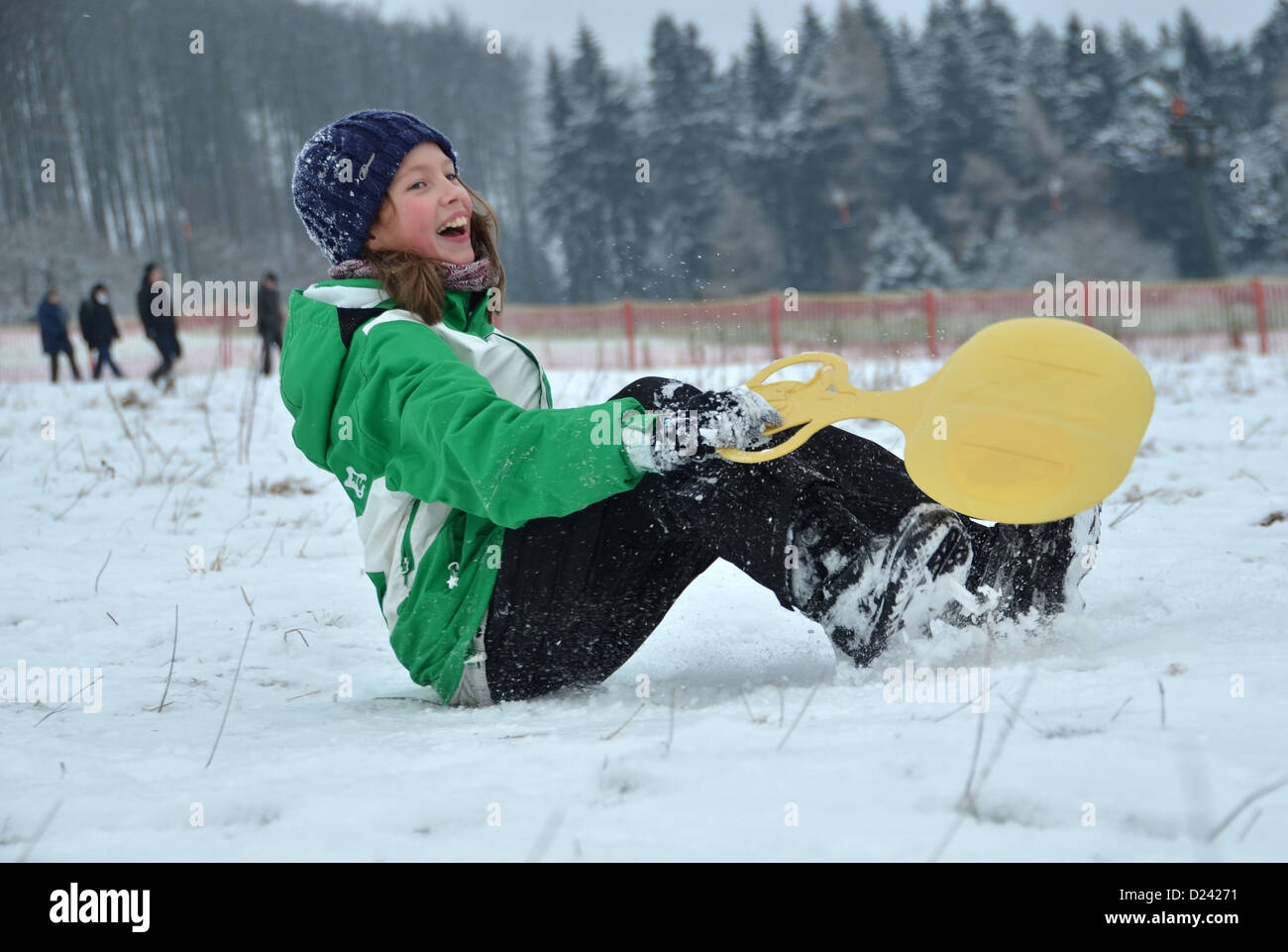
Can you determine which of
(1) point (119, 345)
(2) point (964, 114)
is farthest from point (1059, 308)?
(2) point (964, 114)

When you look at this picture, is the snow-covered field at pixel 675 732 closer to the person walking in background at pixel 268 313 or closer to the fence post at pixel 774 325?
the person walking in background at pixel 268 313

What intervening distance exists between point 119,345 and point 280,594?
63.9 ft

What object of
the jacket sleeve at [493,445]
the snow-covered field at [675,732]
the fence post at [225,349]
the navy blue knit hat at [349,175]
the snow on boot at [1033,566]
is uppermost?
the navy blue knit hat at [349,175]

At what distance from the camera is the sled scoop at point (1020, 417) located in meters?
1.62

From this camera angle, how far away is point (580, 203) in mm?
29266

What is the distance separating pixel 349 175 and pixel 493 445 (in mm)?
794

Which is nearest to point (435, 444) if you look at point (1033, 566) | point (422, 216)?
point (422, 216)

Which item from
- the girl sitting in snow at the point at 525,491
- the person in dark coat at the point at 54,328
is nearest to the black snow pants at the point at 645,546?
the girl sitting in snow at the point at 525,491

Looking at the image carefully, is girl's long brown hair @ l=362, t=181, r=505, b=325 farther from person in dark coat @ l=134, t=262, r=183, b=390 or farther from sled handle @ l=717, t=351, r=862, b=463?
person in dark coat @ l=134, t=262, r=183, b=390

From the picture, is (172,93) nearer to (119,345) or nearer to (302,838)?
(119,345)

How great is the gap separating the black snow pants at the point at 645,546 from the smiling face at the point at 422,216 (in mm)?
530

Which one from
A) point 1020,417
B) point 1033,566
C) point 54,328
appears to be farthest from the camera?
point 54,328

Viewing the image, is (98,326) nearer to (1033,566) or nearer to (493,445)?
(493,445)

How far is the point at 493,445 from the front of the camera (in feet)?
4.92
